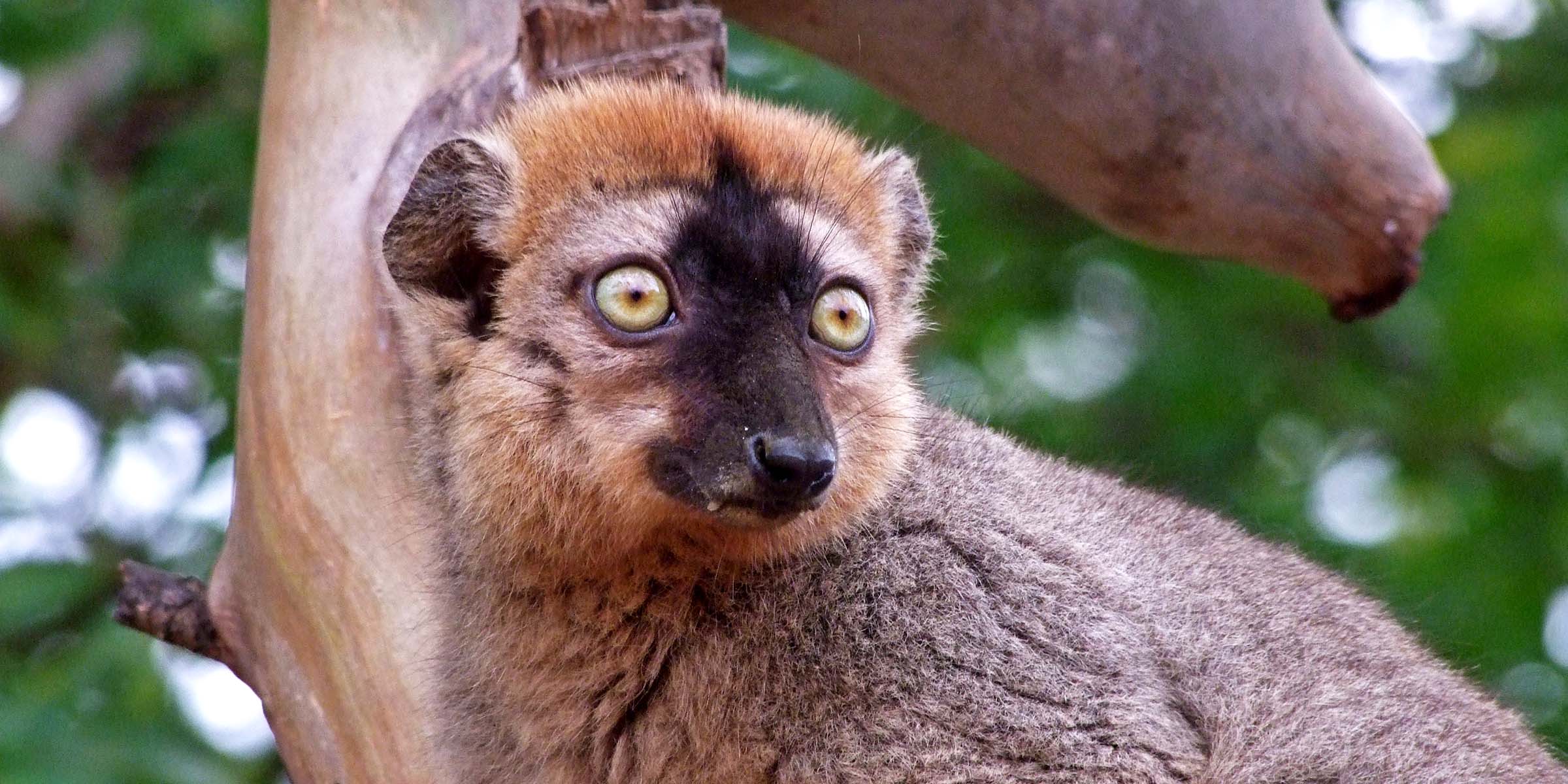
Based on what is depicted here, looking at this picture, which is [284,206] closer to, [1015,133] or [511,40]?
[511,40]

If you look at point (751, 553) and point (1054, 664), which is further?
point (751, 553)

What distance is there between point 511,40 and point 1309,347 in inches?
247

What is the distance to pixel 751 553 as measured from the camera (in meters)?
4.54

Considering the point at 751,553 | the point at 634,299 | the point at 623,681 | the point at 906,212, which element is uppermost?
the point at 634,299

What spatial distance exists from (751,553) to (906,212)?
148 centimetres

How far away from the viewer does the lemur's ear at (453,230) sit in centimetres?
466

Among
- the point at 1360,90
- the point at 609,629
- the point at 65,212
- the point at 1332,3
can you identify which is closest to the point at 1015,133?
the point at 1360,90

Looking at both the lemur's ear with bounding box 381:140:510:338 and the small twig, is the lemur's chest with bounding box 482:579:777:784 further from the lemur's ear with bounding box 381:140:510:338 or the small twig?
the small twig

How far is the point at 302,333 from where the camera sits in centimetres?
505

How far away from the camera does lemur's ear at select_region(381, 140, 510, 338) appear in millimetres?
4664

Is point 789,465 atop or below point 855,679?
atop

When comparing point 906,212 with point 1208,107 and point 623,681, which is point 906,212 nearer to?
point 1208,107

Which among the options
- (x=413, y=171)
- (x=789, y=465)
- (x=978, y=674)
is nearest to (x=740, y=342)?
(x=789, y=465)

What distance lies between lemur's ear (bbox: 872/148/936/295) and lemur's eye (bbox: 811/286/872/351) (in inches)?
23.6
